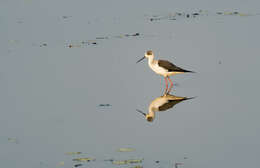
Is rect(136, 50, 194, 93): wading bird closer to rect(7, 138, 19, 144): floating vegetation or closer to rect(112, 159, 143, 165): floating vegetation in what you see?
rect(7, 138, 19, 144): floating vegetation

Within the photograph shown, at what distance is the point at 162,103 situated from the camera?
1402cm

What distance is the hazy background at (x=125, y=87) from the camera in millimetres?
11195

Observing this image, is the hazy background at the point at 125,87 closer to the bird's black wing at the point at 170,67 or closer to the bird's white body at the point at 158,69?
the bird's white body at the point at 158,69

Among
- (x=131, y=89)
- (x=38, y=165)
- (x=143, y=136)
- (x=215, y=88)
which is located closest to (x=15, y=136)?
(x=38, y=165)

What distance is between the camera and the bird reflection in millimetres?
13172

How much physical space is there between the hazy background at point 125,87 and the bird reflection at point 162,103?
0.19 m

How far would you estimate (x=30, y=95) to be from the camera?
1486 centimetres

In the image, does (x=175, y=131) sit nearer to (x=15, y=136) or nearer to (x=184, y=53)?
(x=15, y=136)

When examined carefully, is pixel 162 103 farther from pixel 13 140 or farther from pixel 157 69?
pixel 13 140

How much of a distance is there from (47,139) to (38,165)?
1379 mm

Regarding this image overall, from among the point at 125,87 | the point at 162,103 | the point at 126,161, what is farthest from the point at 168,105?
the point at 126,161

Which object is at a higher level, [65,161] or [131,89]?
[131,89]

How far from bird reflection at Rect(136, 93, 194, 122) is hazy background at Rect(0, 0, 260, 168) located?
19cm

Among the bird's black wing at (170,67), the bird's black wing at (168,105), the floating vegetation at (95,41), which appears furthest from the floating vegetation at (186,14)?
the bird's black wing at (168,105)
